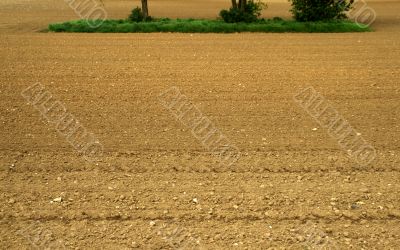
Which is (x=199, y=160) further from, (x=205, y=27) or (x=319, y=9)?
(x=319, y=9)

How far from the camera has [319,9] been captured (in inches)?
869

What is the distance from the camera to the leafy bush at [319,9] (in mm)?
22172

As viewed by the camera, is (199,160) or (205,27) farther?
(205,27)

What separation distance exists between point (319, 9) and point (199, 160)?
54.3 ft

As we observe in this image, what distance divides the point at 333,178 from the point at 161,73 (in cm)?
686

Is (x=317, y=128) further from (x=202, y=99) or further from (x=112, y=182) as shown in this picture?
(x=112, y=182)

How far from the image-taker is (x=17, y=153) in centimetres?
784

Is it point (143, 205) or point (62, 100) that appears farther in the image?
point (62, 100)

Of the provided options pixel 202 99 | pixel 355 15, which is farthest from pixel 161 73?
pixel 355 15

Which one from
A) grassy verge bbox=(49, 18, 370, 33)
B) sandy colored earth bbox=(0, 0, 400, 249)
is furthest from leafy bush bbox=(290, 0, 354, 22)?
sandy colored earth bbox=(0, 0, 400, 249)

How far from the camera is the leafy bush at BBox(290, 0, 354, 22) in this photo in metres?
22.2

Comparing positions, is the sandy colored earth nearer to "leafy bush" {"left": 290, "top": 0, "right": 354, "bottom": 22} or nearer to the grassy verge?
the grassy verge

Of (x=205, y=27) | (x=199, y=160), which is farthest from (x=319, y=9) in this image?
(x=199, y=160)

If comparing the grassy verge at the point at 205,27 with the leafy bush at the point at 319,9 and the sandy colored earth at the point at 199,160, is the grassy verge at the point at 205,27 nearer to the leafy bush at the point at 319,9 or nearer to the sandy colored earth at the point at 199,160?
the leafy bush at the point at 319,9
